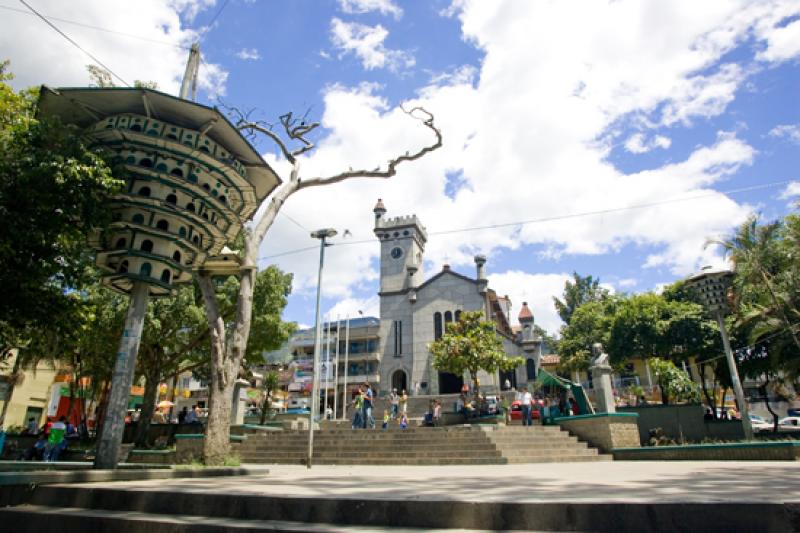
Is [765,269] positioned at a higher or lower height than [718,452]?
higher

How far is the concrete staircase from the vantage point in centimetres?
1423

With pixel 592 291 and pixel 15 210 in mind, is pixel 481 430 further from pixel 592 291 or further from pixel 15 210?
pixel 592 291

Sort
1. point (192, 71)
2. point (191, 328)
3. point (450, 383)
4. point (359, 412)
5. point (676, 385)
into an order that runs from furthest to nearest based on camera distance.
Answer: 1. point (450, 383)
2. point (191, 328)
3. point (676, 385)
4. point (359, 412)
5. point (192, 71)

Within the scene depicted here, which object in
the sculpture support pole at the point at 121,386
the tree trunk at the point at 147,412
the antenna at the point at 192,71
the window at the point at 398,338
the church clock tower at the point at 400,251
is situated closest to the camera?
the sculpture support pole at the point at 121,386

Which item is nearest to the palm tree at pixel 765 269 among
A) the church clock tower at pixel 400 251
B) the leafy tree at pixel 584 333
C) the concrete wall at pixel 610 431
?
the concrete wall at pixel 610 431

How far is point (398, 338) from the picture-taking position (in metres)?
39.1

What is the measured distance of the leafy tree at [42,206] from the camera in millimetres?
8367

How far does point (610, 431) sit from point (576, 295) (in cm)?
3998

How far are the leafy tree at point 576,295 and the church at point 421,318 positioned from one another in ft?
45.0

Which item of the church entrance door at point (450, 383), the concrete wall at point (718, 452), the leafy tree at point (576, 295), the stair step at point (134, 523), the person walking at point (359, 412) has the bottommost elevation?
the stair step at point (134, 523)

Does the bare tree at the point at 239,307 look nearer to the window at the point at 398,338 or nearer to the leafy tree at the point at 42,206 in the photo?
the leafy tree at the point at 42,206

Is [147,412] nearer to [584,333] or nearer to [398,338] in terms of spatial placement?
[398,338]

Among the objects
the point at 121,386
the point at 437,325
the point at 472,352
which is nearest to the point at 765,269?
the point at 472,352

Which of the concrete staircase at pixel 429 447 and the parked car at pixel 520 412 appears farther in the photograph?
the parked car at pixel 520 412
